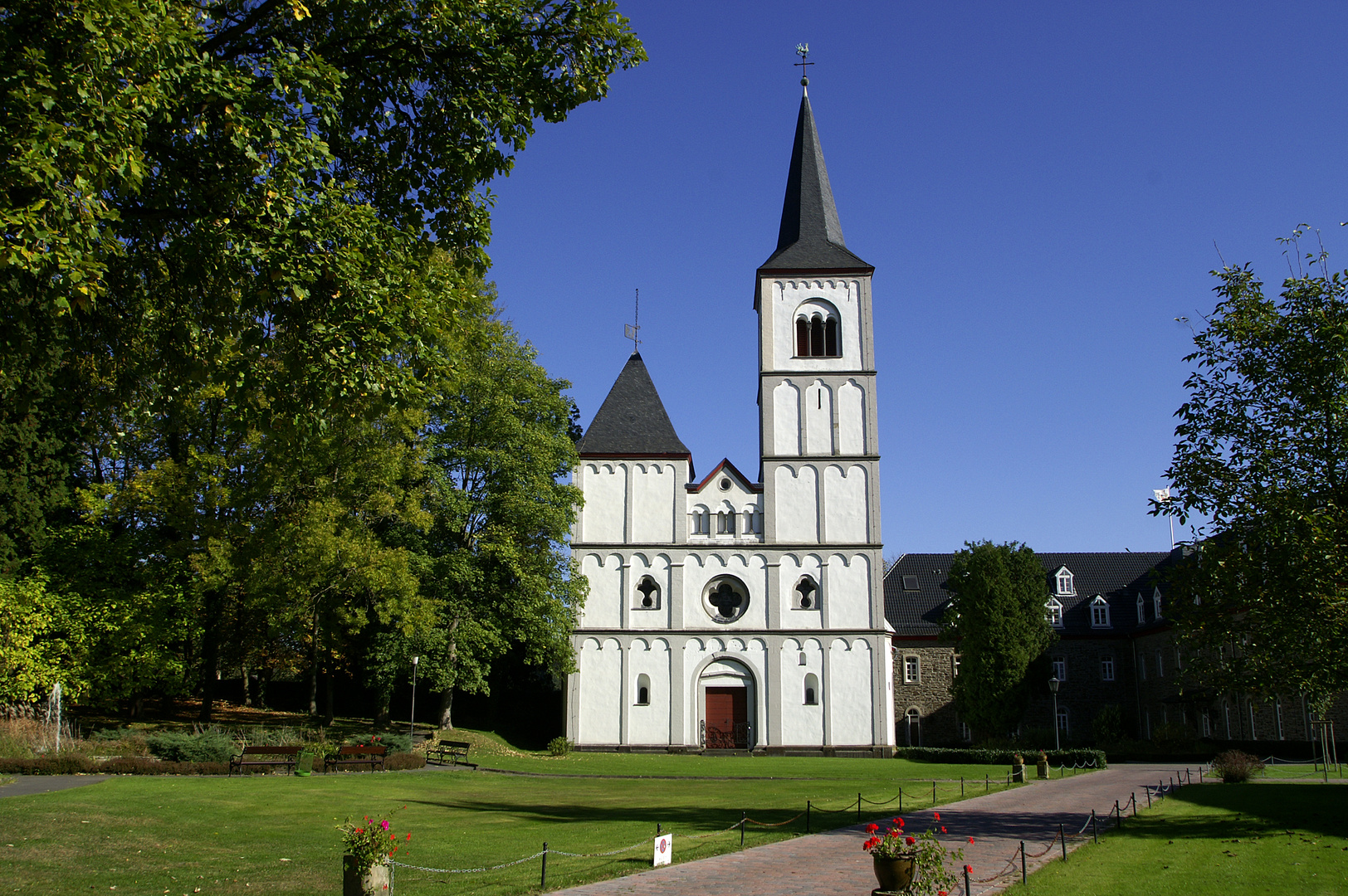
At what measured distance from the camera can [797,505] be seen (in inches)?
1670

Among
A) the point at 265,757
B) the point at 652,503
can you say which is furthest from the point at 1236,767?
the point at 265,757

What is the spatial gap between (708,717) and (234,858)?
99.6ft

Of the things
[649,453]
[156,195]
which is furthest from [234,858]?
[649,453]

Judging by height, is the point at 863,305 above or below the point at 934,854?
above

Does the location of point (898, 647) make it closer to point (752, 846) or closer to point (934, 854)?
point (752, 846)

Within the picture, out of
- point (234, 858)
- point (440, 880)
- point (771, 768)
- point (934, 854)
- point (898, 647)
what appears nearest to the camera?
point (934, 854)

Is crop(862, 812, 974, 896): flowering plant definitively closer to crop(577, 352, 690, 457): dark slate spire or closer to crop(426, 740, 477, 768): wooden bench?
crop(426, 740, 477, 768): wooden bench

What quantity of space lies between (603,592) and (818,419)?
39.1ft

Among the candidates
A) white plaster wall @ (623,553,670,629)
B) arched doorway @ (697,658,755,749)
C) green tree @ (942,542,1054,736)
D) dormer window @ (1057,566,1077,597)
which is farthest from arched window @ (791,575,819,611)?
dormer window @ (1057,566,1077,597)

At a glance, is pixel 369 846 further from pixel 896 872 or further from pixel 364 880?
pixel 896 872

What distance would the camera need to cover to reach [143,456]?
36.2 metres

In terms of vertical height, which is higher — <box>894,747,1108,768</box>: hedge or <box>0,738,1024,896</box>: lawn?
<box>0,738,1024,896</box>: lawn

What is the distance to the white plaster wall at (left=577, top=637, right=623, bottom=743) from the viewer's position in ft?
134

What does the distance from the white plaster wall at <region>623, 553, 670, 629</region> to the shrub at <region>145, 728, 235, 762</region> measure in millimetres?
19021
